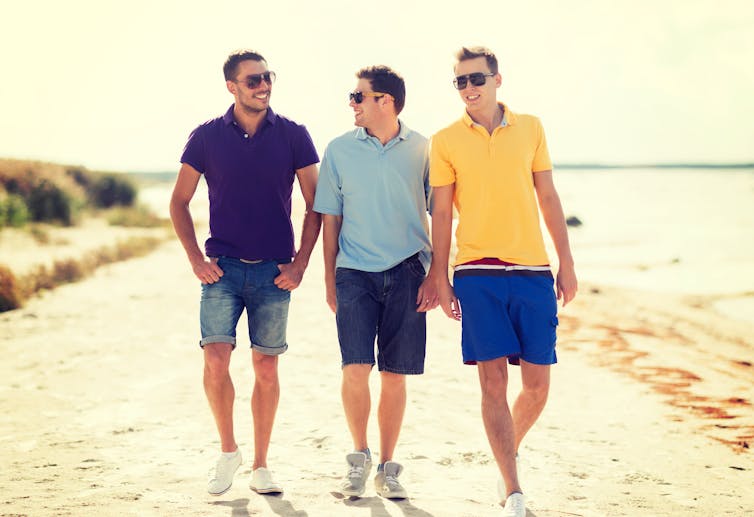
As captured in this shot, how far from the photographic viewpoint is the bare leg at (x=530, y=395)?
447cm

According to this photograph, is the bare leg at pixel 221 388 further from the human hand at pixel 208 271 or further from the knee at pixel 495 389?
the knee at pixel 495 389

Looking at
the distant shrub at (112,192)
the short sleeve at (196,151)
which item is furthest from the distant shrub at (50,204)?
the short sleeve at (196,151)

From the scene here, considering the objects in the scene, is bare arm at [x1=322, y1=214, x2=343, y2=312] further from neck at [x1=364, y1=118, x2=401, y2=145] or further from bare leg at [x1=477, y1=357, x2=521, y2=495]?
bare leg at [x1=477, y1=357, x2=521, y2=495]

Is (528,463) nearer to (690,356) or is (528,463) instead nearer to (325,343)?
(325,343)

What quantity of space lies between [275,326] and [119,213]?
25830 mm

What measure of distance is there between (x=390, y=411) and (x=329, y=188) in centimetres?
123

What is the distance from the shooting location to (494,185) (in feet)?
14.2

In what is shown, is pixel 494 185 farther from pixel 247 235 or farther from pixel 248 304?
pixel 248 304

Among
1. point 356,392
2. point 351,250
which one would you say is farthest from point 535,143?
point 356,392

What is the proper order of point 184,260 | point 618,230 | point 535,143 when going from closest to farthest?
point 535,143, point 184,260, point 618,230

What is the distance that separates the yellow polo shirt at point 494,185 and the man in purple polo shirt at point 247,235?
0.87 m

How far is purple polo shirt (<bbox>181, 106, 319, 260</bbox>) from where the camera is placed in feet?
15.4

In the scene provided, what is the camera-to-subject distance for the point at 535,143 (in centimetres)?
445

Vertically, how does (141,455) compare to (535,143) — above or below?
below
